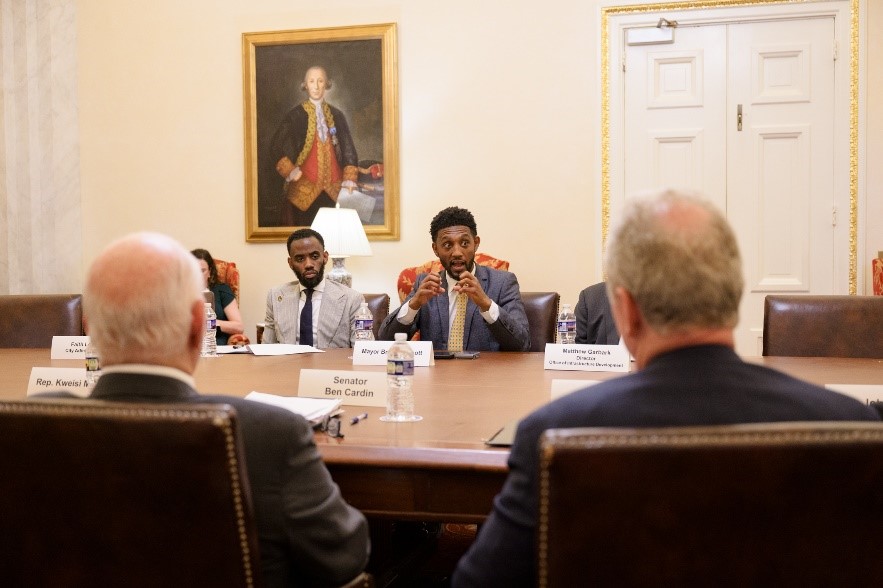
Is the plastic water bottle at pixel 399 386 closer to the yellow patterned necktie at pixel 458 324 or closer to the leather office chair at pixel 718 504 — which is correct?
the leather office chair at pixel 718 504

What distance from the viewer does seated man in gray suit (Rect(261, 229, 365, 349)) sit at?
14.4 feet

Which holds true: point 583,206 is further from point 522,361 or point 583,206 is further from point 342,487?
point 342,487

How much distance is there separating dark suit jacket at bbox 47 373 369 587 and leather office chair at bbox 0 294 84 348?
323cm

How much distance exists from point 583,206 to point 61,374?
403cm

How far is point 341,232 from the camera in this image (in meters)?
5.58

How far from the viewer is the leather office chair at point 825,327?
3.43 m

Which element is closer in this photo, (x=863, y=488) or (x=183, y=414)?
(x=863, y=488)

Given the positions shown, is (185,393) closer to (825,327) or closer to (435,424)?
(435,424)

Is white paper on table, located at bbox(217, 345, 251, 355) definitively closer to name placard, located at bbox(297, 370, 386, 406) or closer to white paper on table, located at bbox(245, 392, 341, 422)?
name placard, located at bbox(297, 370, 386, 406)

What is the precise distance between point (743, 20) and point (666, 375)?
201 inches

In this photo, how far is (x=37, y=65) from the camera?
6676mm

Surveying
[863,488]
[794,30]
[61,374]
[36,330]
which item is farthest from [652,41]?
[863,488]

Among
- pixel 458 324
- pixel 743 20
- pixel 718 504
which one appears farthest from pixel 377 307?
pixel 718 504

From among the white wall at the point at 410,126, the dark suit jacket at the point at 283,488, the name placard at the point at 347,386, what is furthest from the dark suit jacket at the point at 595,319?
the dark suit jacket at the point at 283,488
